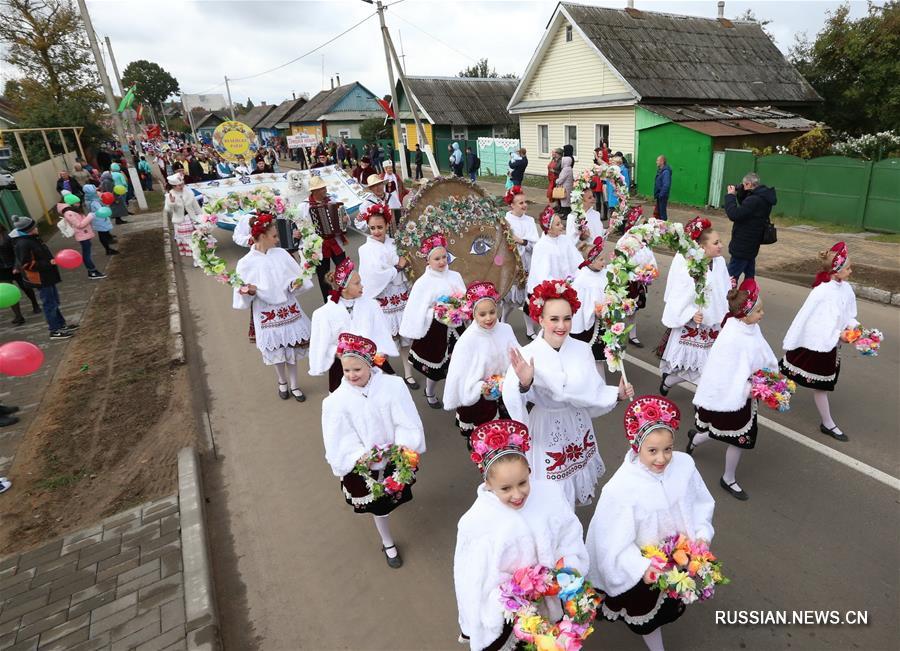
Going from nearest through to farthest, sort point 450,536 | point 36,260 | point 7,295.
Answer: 1. point 450,536
2. point 7,295
3. point 36,260

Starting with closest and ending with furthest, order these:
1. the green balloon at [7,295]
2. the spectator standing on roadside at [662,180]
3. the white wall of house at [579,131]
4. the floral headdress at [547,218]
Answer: the green balloon at [7,295], the floral headdress at [547,218], the spectator standing on roadside at [662,180], the white wall of house at [579,131]

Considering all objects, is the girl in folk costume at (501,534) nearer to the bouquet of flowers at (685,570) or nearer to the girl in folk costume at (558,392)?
the bouquet of flowers at (685,570)

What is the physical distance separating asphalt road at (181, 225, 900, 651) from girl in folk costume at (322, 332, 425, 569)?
0.65m

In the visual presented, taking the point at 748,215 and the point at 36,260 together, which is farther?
the point at 36,260

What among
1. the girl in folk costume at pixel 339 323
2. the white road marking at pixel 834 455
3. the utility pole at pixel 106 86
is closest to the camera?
the white road marking at pixel 834 455

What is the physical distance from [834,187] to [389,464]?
13562mm

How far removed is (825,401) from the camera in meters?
5.03

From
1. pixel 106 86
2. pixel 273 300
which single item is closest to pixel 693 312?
pixel 273 300

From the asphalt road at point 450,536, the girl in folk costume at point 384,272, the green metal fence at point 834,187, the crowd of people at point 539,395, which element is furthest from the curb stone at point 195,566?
the green metal fence at point 834,187

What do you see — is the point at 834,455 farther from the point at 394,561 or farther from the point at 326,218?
the point at 326,218

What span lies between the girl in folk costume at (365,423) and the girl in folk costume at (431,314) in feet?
6.34

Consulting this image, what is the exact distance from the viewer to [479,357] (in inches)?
173

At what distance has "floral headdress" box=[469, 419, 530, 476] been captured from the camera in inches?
102

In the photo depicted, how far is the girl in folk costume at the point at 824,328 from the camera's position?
4711 millimetres
